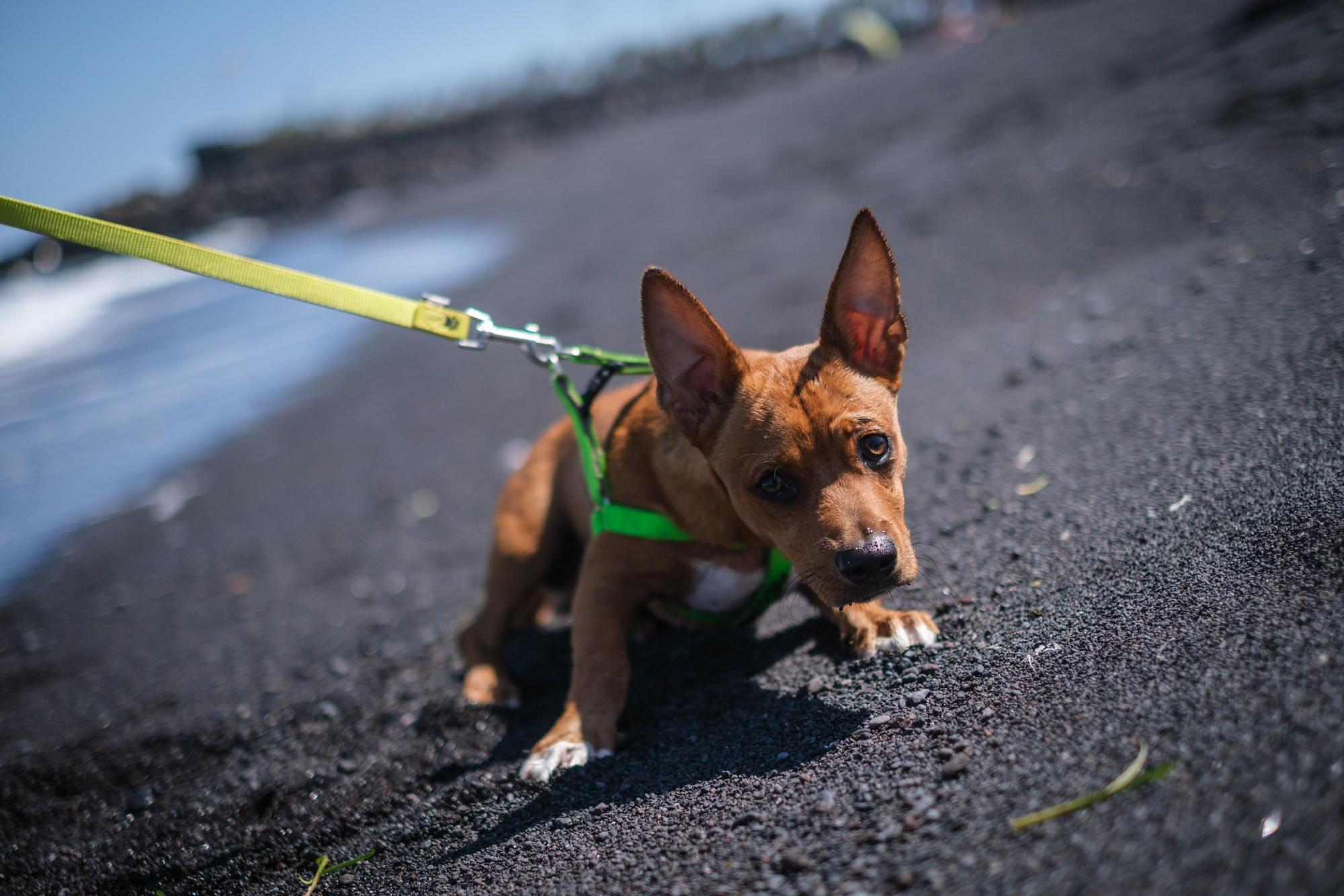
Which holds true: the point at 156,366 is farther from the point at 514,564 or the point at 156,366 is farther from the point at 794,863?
the point at 794,863

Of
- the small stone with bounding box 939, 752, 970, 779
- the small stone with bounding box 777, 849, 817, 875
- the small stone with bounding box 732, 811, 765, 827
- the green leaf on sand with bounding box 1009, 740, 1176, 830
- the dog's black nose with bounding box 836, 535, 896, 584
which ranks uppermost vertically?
the dog's black nose with bounding box 836, 535, 896, 584

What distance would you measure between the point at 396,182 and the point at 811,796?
32.8m

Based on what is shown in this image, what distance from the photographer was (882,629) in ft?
10.3

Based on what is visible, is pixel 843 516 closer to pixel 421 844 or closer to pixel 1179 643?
pixel 1179 643

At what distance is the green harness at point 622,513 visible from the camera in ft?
11.2

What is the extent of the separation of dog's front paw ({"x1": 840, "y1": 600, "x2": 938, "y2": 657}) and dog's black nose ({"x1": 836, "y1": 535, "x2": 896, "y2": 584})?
0.46m

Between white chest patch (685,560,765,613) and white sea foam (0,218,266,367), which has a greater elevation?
white sea foam (0,218,266,367)

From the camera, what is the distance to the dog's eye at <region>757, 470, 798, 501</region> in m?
A: 2.87

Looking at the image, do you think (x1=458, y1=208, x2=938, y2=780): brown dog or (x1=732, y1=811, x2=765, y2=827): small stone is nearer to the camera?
(x1=732, y1=811, x2=765, y2=827): small stone

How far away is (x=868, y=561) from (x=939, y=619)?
32.3 inches

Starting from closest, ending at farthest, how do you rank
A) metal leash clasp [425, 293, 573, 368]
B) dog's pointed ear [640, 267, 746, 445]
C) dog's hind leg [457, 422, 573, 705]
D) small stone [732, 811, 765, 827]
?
1. small stone [732, 811, 765, 827]
2. dog's pointed ear [640, 267, 746, 445]
3. metal leash clasp [425, 293, 573, 368]
4. dog's hind leg [457, 422, 573, 705]

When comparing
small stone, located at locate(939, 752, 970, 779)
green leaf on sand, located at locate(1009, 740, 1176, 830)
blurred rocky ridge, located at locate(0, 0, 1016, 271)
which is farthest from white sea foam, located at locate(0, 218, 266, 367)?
green leaf on sand, located at locate(1009, 740, 1176, 830)

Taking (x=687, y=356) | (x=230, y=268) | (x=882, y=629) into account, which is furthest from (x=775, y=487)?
(x=230, y=268)

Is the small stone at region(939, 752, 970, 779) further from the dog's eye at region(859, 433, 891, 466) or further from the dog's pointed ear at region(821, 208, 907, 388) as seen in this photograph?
the dog's pointed ear at region(821, 208, 907, 388)
